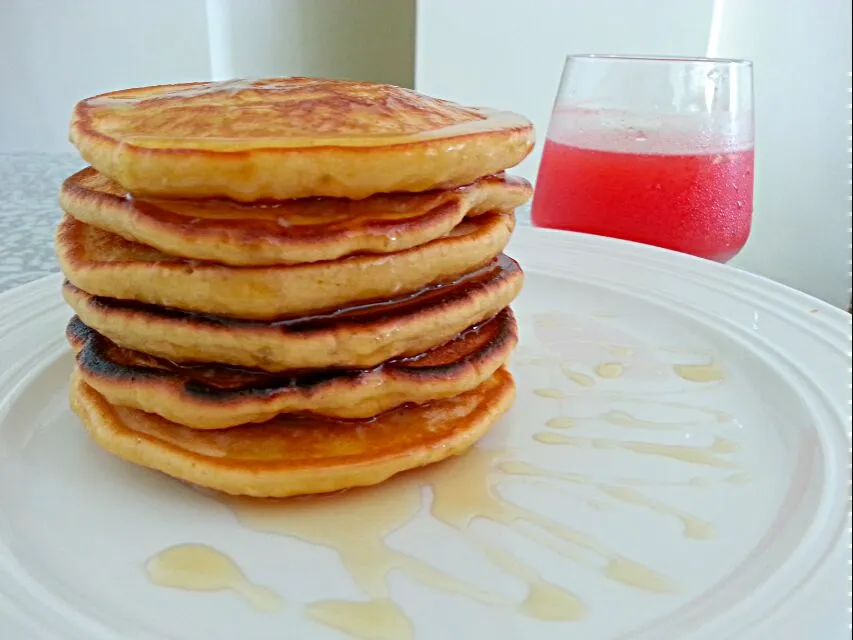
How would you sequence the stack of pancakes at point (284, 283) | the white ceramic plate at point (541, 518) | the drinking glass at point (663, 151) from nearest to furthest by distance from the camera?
1. the white ceramic plate at point (541, 518)
2. the stack of pancakes at point (284, 283)
3. the drinking glass at point (663, 151)

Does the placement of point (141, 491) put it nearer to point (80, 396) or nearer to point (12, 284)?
point (80, 396)

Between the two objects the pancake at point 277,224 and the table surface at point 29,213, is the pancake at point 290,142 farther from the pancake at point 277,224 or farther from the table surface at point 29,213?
the table surface at point 29,213

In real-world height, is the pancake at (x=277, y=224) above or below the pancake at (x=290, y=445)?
above

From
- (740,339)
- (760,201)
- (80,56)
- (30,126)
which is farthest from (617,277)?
(30,126)

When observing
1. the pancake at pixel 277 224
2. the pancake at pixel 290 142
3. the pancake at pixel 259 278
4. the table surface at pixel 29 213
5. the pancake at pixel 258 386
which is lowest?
the table surface at pixel 29 213

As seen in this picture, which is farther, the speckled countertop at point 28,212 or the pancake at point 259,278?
the speckled countertop at point 28,212

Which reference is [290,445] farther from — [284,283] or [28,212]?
[28,212]

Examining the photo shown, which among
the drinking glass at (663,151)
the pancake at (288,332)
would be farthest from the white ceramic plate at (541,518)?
the drinking glass at (663,151)

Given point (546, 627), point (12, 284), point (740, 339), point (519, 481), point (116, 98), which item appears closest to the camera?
point (546, 627)
